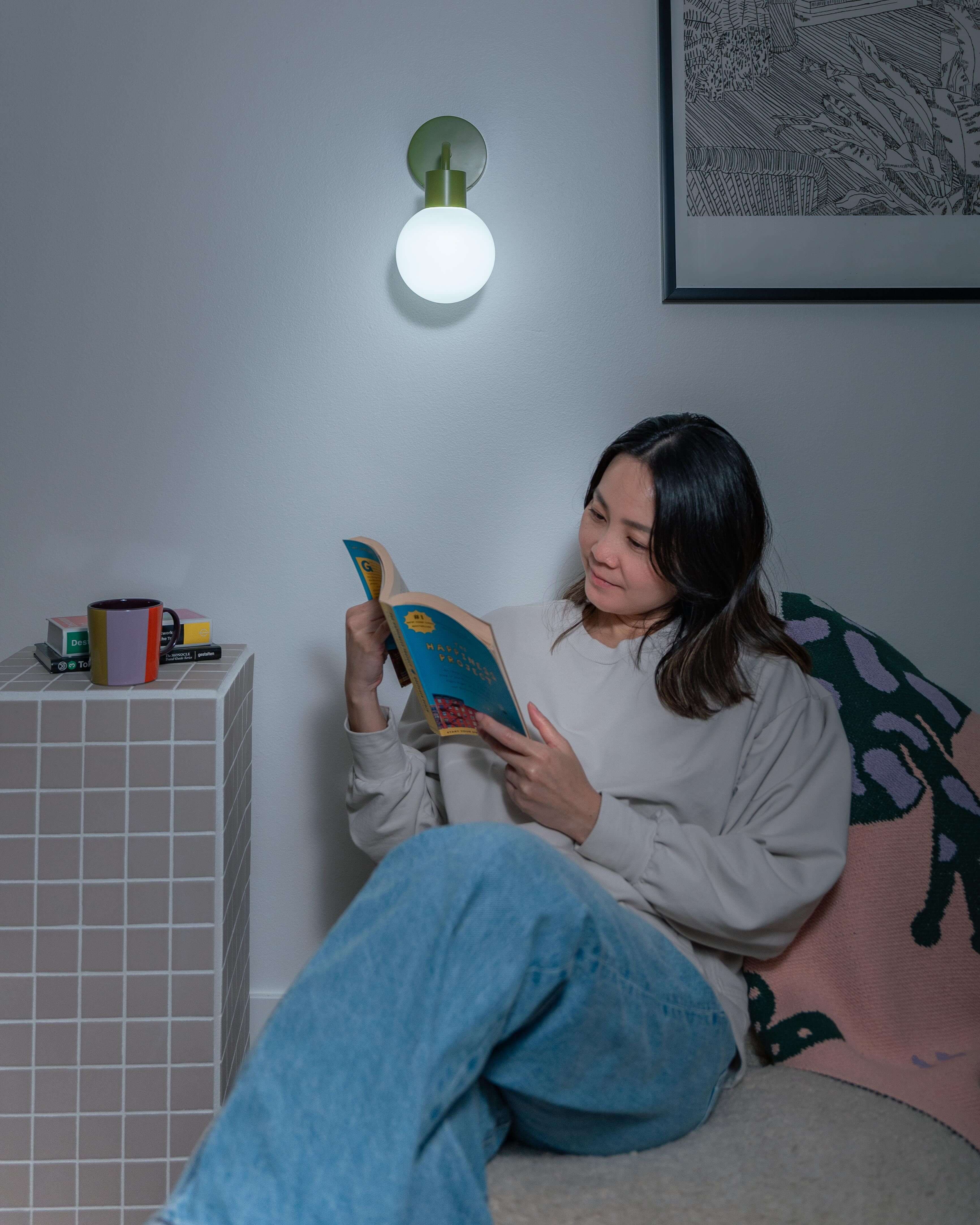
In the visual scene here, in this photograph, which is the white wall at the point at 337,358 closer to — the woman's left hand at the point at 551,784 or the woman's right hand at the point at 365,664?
the woman's right hand at the point at 365,664

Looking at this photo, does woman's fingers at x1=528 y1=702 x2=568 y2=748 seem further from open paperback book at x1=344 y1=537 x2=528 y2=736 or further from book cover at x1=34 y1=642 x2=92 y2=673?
book cover at x1=34 y1=642 x2=92 y2=673

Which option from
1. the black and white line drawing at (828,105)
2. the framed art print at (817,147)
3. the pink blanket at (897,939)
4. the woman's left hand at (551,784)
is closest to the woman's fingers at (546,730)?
the woman's left hand at (551,784)

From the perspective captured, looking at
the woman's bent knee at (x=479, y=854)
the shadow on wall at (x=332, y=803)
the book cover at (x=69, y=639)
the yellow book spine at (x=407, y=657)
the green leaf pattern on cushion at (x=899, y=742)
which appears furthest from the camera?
the shadow on wall at (x=332, y=803)

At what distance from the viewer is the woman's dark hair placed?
1.10m

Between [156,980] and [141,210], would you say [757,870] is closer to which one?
[156,980]

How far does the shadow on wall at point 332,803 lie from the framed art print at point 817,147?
0.86 metres

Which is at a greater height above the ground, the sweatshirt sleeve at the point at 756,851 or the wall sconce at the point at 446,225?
the wall sconce at the point at 446,225

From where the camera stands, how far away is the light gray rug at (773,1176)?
29.5 inches

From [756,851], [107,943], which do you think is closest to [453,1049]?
[756,851]

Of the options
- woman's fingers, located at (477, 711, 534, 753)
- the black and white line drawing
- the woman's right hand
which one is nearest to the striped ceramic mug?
the woman's right hand

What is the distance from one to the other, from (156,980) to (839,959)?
87cm

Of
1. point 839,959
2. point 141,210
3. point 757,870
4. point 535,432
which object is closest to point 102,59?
point 141,210

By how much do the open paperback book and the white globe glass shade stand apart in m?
0.47

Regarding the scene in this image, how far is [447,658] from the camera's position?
40.4 inches
